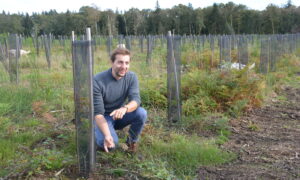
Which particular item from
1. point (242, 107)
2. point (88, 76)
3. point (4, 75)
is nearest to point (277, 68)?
point (242, 107)

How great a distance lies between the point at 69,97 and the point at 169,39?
7.17 ft

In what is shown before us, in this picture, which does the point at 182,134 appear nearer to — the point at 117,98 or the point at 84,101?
the point at 117,98

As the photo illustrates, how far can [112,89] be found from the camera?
10.6 ft

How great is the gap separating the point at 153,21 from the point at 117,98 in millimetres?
8210

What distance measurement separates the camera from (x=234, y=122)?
15.8ft

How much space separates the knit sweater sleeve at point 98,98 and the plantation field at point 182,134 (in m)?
0.49

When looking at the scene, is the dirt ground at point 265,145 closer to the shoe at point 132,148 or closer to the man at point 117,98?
the shoe at point 132,148

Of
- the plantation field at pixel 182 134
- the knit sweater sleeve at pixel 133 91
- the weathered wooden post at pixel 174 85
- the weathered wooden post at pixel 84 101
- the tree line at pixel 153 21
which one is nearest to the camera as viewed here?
the weathered wooden post at pixel 84 101

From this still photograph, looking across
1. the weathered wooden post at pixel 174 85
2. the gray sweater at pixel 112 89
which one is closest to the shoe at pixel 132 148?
the gray sweater at pixel 112 89

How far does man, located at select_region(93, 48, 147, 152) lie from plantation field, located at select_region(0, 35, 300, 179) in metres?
0.21

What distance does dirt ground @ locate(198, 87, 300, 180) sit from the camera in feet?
9.80

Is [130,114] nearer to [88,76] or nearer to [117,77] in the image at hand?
[117,77]

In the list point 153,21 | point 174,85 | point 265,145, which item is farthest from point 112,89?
point 153,21

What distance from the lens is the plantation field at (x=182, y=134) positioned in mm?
2922
